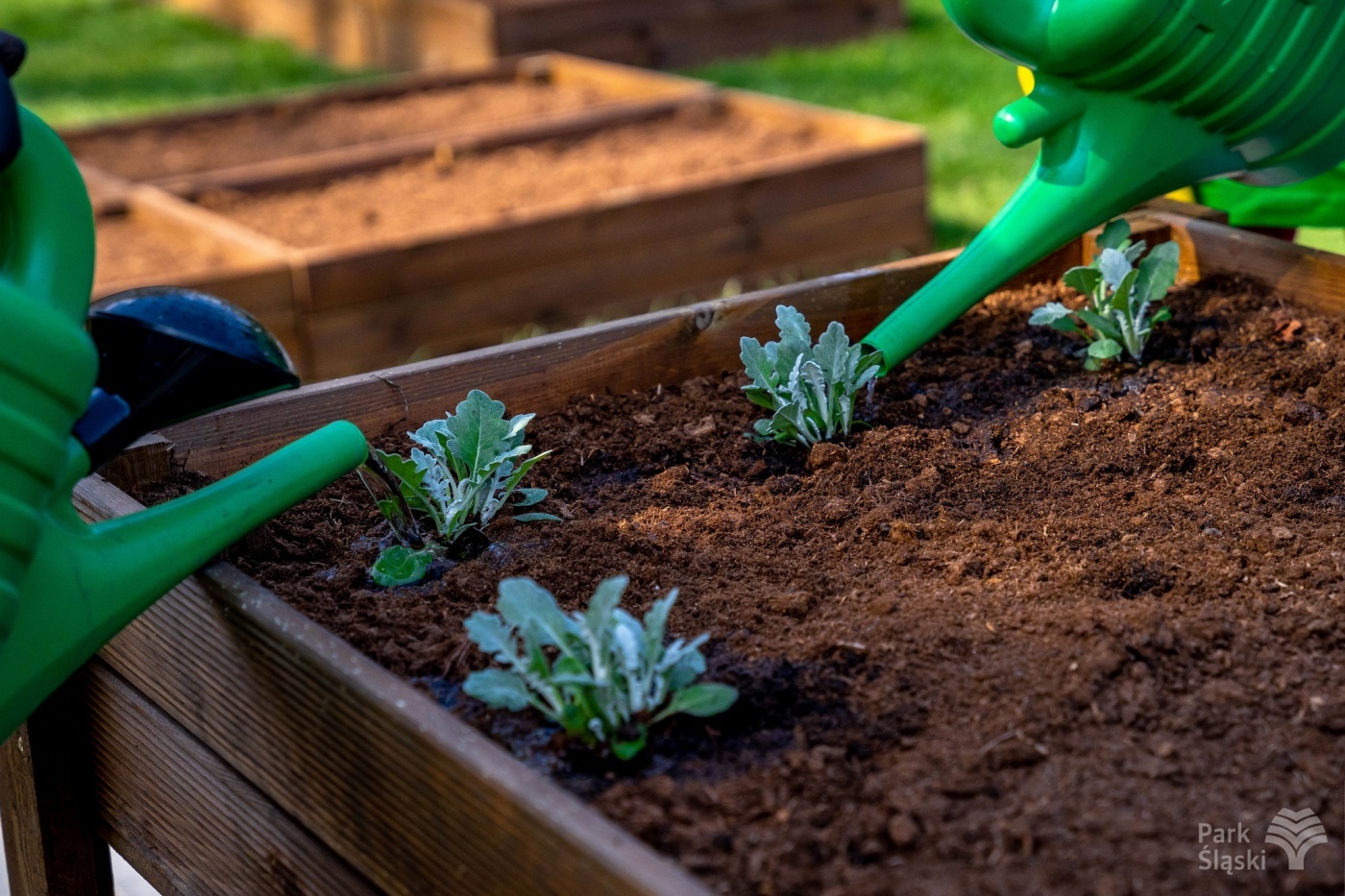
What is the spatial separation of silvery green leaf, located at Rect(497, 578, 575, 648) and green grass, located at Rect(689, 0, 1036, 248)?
375cm

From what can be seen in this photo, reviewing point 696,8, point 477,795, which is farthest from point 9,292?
point 696,8

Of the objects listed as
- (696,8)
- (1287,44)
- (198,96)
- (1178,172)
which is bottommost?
(198,96)

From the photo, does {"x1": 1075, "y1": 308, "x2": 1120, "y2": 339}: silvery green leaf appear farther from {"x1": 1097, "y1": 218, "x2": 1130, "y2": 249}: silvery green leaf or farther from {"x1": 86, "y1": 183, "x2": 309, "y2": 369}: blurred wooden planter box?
{"x1": 86, "y1": 183, "x2": 309, "y2": 369}: blurred wooden planter box

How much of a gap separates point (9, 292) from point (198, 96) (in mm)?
6464

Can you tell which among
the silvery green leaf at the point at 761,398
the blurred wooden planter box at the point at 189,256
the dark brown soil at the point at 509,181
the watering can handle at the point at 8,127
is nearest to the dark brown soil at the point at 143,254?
the blurred wooden planter box at the point at 189,256

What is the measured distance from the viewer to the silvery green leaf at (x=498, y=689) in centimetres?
119

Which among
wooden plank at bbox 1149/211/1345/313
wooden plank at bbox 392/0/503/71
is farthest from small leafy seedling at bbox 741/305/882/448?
wooden plank at bbox 392/0/503/71

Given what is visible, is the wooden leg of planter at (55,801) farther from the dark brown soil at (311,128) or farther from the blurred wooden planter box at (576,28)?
the blurred wooden planter box at (576,28)

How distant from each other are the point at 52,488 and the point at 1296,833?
39.8 inches

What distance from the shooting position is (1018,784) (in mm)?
1155

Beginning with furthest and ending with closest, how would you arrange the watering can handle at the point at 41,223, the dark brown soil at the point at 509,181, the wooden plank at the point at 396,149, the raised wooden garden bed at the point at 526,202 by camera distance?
the wooden plank at the point at 396,149 < the dark brown soil at the point at 509,181 < the raised wooden garden bed at the point at 526,202 < the watering can handle at the point at 41,223

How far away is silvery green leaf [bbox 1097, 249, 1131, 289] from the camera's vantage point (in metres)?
1.95

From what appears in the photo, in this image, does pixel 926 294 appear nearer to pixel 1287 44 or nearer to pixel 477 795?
pixel 1287 44

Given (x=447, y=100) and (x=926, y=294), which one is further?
(x=447, y=100)
